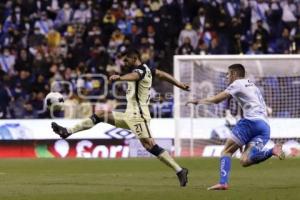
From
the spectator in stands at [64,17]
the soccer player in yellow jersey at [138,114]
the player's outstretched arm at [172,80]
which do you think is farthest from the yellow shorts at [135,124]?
the spectator in stands at [64,17]

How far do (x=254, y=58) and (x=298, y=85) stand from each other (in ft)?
5.37

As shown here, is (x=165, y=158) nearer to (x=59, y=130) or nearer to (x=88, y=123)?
(x=88, y=123)

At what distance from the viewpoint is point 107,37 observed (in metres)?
31.3

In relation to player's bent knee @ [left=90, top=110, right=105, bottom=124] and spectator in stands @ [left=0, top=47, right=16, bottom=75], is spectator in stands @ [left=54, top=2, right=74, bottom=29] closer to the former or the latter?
spectator in stands @ [left=0, top=47, right=16, bottom=75]

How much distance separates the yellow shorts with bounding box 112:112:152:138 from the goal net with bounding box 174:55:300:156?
36.2 feet

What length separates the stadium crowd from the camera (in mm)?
28750

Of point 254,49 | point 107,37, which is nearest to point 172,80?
point 254,49

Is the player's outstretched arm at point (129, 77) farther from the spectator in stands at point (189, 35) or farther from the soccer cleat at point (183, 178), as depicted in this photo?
the spectator in stands at point (189, 35)

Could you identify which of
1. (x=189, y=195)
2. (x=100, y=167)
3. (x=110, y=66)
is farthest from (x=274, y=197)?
(x=110, y=66)

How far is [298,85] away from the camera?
88.1 feet

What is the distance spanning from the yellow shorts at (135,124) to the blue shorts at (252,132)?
5.69ft

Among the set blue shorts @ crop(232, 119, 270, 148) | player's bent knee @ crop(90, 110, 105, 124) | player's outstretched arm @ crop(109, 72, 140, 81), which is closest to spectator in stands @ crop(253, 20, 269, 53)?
player's bent knee @ crop(90, 110, 105, 124)

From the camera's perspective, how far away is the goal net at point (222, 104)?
26.4m

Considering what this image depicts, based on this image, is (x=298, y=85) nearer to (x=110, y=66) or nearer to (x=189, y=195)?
(x=110, y=66)
